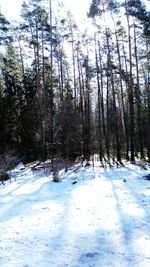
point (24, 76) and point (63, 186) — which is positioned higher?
point (24, 76)

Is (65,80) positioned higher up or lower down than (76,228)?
higher up

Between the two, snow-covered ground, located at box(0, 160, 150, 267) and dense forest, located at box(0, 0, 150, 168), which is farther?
dense forest, located at box(0, 0, 150, 168)

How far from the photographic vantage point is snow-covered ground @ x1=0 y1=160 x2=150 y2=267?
423 centimetres

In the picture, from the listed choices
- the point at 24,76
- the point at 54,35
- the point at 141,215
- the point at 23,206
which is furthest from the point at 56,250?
the point at 24,76

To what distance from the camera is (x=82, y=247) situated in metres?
4.65

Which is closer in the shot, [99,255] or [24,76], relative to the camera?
[99,255]

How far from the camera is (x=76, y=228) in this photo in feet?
18.1

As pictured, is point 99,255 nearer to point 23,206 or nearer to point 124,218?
point 124,218

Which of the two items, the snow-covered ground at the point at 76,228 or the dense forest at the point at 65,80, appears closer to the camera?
the snow-covered ground at the point at 76,228

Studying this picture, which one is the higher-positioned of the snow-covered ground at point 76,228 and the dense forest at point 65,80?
the dense forest at point 65,80

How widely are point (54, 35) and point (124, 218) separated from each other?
708 inches

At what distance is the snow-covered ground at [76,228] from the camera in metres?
4.23

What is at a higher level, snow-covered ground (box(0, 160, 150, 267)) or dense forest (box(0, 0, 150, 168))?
dense forest (box(0, 0, 150, 168))

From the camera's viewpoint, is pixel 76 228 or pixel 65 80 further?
pixel 65 80
